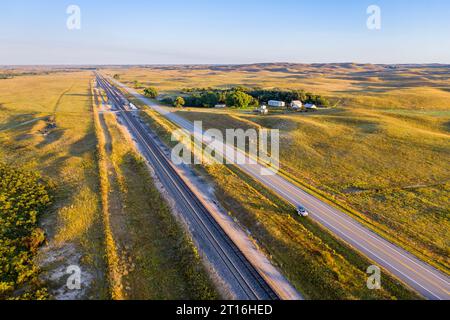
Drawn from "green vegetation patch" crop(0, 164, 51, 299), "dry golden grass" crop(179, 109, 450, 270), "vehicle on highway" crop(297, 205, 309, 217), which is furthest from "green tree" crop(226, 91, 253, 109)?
"vehicle on highway" crop(297, 205, 309, 217)

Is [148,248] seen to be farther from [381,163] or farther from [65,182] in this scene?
[381,163]

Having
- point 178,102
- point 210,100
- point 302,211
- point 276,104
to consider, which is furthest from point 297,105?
point 302,211

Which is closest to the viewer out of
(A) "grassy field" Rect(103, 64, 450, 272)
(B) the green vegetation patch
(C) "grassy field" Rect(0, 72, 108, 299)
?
(B) the green vegetation patch

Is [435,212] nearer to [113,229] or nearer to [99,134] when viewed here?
[113,229]

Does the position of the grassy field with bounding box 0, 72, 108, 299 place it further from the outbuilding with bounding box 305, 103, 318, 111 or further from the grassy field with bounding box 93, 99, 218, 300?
the outbuilding with bounding box 305, 103, 318, 111

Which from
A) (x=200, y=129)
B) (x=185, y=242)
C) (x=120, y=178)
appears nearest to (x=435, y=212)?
(x=185, y=242)
